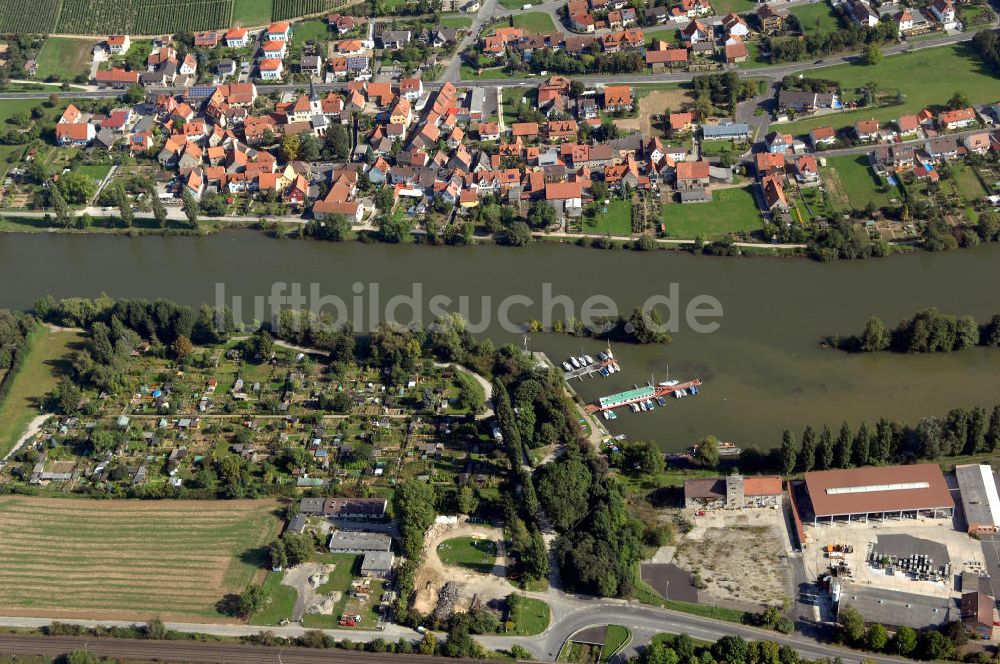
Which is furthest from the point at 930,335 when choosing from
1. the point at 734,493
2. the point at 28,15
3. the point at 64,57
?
the point at 28,15

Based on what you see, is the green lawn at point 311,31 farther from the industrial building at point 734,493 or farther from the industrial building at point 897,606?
the industrial building at point 897,606

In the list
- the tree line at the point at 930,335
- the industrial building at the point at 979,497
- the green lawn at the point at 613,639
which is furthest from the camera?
the tree line at the point at 930,335

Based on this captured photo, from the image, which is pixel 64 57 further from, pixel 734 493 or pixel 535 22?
pixel 734 493

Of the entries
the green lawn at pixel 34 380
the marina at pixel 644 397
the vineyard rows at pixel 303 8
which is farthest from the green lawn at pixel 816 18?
the green lawn at pixel 34 380

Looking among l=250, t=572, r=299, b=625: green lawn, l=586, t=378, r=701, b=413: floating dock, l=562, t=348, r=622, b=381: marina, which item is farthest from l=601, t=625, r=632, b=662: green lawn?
l=562, t=348, r=622, b=381: marina

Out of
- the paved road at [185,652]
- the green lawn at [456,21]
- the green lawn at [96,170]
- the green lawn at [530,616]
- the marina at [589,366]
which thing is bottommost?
the paved road at [185,652]

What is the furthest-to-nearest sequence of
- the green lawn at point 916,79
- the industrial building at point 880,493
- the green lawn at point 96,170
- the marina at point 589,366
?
1. the green lawn at point 96,170
2. the green lawn at point 916,79
3. the marina at point 589,366
4. the industrial building at point 880,493

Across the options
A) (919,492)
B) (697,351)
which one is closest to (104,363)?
(697,351)
